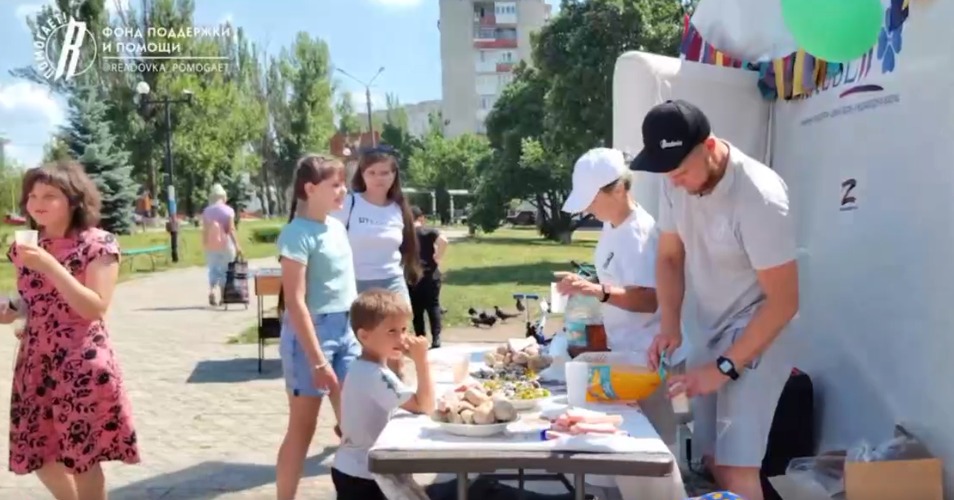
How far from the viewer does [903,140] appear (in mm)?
3691

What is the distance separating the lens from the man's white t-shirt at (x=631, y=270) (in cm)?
360

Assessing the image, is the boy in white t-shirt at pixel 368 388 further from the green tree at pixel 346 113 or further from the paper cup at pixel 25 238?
the green tree at pixel 346 113

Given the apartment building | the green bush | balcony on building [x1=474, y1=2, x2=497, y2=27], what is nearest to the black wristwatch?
the green bush

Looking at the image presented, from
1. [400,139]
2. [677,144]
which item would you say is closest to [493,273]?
[677,144]

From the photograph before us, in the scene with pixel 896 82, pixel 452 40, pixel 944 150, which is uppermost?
pixel 452 40

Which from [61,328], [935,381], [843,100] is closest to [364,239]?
[61,328]

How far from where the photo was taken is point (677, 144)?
9.20 ft


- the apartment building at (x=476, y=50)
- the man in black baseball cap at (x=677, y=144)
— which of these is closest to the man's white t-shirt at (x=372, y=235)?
the man in black baseball cap at (x=677, y=144)

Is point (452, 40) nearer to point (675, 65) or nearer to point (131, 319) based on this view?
point (131, 319)

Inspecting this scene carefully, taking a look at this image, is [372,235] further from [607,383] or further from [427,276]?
[427,276]

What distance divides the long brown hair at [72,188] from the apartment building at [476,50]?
282 ft

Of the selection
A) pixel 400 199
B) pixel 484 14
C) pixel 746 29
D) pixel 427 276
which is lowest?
pixel 427 276

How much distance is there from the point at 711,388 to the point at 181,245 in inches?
1128

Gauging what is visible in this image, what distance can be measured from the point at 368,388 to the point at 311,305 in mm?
1043
